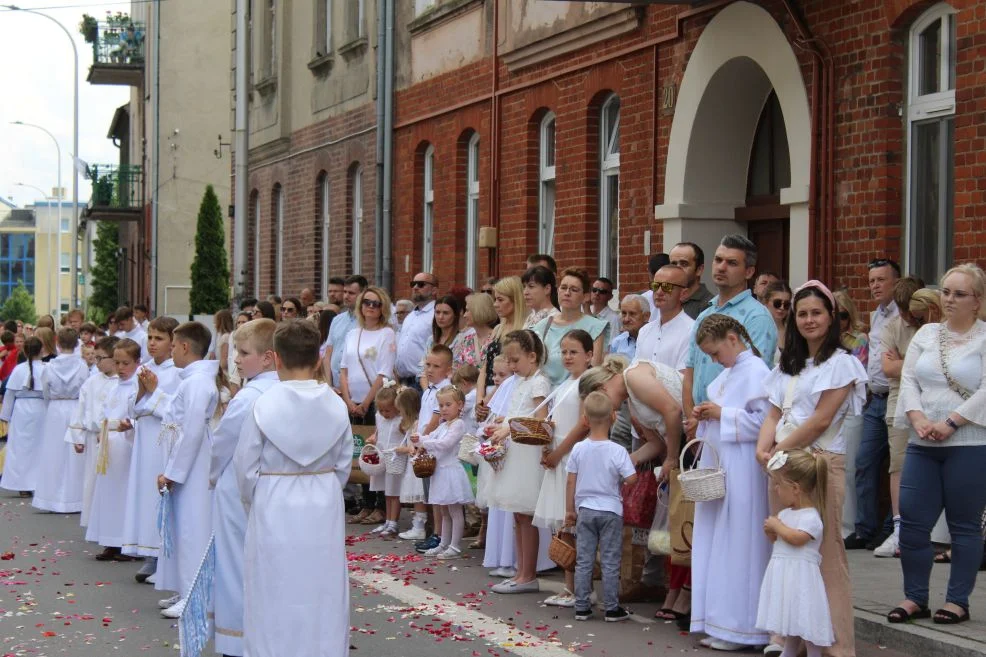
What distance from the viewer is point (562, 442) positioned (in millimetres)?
9719

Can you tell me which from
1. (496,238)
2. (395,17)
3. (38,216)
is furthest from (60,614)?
(38,216)

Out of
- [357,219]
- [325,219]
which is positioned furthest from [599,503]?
[325,219]

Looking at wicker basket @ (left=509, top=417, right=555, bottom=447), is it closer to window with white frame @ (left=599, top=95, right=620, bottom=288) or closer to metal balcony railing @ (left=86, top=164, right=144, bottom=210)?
window with white frame @ (left=599, top=95, right=620, bottom=288)

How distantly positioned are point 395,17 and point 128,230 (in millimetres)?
34530

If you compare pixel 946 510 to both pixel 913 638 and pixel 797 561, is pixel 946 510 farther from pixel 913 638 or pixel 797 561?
pixel 797 561

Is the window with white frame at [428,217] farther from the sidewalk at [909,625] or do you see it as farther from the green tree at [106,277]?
the green tree at [106,277]

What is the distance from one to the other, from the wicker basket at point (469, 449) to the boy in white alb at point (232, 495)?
3138 millimetres

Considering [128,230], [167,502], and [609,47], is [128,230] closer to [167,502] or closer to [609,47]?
[609,47]

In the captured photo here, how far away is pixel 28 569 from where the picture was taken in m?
11.2

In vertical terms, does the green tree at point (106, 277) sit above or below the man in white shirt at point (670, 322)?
above

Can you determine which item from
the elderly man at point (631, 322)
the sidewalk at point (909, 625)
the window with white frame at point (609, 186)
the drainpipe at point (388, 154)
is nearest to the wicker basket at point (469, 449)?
the elderly man at point (631, 322)

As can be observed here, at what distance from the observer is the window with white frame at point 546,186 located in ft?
59.0

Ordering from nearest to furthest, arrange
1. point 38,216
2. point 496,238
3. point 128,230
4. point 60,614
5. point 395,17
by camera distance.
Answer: point 60,614 < point 496,238 < point 395,17 < point 128,230 < point 38,216

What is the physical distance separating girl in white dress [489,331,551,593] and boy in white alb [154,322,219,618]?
1.91m
